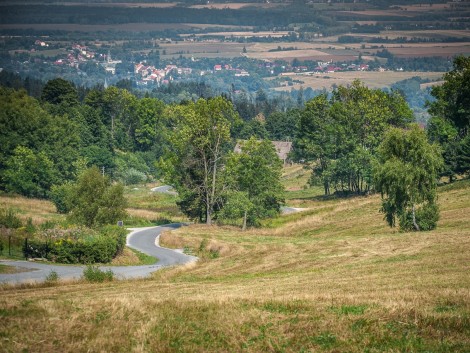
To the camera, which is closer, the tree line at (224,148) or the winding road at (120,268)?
the winding road at (120,268)

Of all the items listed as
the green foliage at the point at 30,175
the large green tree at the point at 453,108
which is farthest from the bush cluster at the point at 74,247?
the green foliage at the point at 30,175

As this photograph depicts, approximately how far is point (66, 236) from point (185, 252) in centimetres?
906

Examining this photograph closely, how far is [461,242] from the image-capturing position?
1742 inches

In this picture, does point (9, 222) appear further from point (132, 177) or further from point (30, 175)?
point (132, 177)

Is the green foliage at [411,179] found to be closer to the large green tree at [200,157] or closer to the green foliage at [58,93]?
the large green tree at [200,157]

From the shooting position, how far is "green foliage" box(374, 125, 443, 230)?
2172 inches

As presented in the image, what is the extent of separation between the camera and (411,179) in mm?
54688

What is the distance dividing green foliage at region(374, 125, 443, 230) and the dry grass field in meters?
11.4

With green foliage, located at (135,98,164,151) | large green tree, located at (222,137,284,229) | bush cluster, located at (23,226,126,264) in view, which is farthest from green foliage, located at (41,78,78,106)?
bush cluster, located at (23,226,126,264)

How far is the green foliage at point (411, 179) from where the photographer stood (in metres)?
55.2

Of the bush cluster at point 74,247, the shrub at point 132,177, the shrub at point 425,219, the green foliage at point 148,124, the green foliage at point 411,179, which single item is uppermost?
the green foliage at point 411,179

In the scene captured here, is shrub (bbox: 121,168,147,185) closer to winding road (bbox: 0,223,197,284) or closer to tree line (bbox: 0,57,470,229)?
tree line (bbox: 0,57,470,229)

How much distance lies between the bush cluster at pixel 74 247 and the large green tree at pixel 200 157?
21.2 m

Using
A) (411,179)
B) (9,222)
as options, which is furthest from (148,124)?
(411,179)
